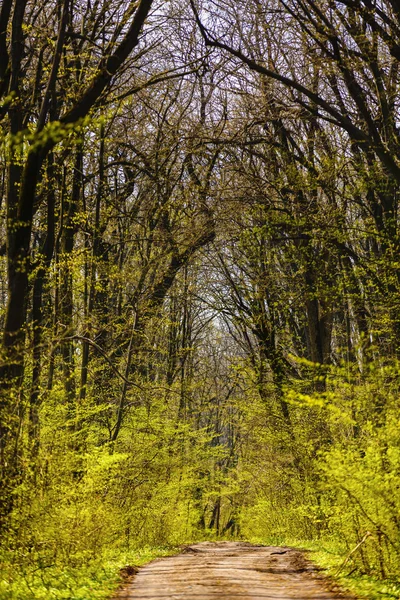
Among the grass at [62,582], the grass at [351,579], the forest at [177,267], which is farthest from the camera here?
the forest at [177,267]

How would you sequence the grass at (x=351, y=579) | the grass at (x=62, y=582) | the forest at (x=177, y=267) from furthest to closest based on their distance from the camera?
the forest at (x=177, y=267), the grass at (x=351, y=579), the grass at (x=62, y=582)

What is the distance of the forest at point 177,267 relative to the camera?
720cm

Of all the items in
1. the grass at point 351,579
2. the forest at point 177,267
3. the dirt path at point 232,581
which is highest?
the forest at point 177,267

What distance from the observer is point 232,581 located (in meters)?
7.63

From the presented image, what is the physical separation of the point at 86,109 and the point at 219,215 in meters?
9.64

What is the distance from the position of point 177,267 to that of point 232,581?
1203cm

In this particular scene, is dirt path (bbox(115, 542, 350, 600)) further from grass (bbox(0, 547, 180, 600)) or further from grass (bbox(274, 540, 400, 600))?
grass (bbox(0, 547, 180, 600))

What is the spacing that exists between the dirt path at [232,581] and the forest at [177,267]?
1.68 feet

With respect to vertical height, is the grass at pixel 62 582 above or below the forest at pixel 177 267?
below

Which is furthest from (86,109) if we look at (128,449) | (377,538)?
(128,449)

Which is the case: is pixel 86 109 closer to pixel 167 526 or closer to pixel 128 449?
pixel 128 449

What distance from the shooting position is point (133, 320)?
14.6 m

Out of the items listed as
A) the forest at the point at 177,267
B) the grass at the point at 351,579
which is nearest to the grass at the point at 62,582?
the forest at the point at 177,267

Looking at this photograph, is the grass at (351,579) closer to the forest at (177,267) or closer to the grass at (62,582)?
the forest at (177,267)
